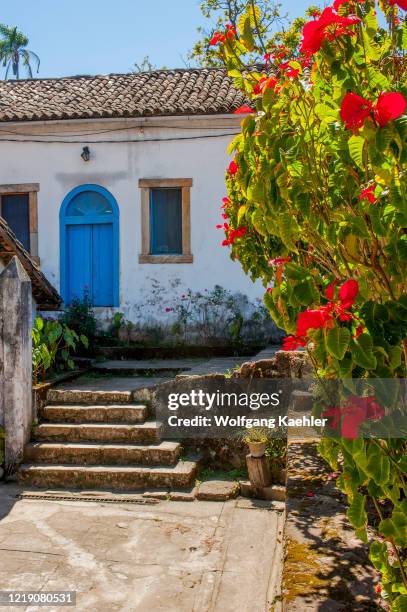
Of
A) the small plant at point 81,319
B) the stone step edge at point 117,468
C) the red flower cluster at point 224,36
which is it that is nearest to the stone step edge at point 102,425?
the stone step edge at point 117,468

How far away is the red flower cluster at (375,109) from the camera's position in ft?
5.14

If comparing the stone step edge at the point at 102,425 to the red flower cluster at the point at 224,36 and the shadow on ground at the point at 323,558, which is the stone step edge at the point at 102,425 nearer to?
the shadow on ground at the point at 323,558

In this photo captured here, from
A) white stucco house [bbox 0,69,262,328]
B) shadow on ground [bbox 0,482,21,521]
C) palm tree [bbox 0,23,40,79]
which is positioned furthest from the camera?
palm tree [bbox 0,23,40,79]

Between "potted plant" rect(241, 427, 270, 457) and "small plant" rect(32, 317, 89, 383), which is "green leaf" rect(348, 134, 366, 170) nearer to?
"potted plant" rect(241, 427, 270, 457)

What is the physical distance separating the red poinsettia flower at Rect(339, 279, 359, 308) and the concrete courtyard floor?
323cm

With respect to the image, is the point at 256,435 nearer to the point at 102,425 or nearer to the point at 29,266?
the point at 102,425

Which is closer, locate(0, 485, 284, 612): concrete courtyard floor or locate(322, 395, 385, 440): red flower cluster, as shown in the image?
locate(322, 395, 385, 440): red flower cluster

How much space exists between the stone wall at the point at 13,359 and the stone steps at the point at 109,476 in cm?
40

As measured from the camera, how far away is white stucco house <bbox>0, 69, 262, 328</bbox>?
11.2 meters

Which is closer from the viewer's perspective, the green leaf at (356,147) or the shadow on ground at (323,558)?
the green leaf at (356,147)

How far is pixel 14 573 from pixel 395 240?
4178 millimetres

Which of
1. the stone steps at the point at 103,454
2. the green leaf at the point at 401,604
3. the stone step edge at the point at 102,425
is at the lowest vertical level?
the stone steps at the point at 103,454

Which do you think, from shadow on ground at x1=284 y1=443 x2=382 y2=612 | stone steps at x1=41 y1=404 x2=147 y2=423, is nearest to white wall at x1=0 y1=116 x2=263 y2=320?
stone steps at x1=41 y1=404 x2=147 y2=423

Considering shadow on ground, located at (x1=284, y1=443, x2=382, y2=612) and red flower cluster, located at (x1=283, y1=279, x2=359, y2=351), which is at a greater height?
red flower cluster, located at (x1=283, y1=279, x2=359, y2=351)
